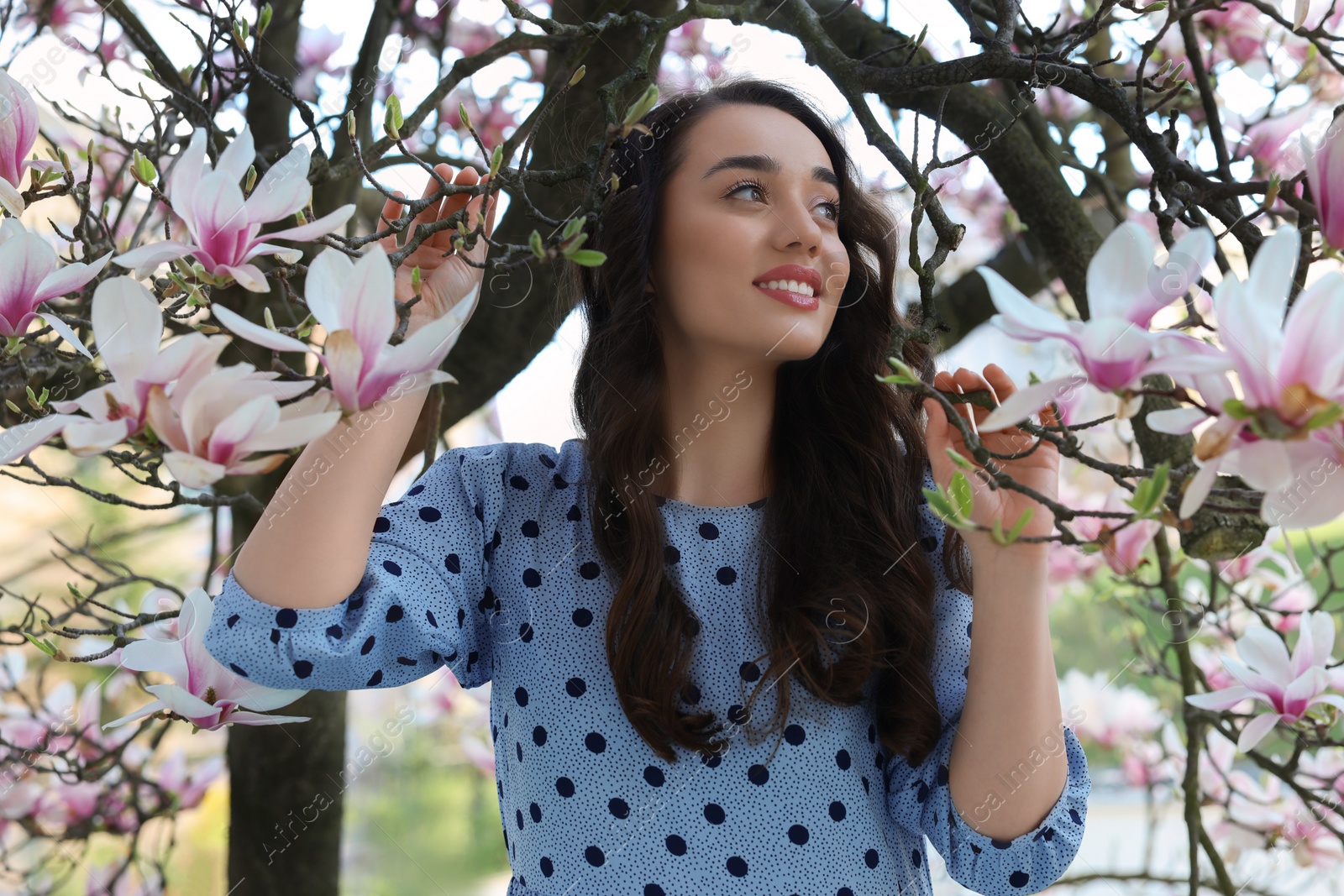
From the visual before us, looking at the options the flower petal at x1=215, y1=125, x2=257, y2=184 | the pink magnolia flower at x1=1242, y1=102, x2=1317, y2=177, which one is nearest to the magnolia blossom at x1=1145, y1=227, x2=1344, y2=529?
the flower petal at x1=215, y1=125, x2=257, y2=184

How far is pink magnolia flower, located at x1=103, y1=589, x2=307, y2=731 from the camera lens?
794 millimetres

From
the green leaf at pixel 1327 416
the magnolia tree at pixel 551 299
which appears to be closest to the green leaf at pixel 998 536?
the magnolia tree at pixel 551 299

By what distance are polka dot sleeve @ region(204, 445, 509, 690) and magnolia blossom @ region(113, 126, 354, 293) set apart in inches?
9.0

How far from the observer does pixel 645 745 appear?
95 cm

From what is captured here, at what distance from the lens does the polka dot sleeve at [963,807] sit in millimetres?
894

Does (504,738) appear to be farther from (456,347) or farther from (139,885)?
(139,885)

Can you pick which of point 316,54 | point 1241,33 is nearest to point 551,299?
point 316,54

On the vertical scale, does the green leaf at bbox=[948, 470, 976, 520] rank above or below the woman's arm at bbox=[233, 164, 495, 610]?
below

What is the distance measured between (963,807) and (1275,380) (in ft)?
1.90

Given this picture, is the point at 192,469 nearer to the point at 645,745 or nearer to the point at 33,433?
the point at 33,433

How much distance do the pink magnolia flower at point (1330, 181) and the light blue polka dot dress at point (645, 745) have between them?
0.55 metres

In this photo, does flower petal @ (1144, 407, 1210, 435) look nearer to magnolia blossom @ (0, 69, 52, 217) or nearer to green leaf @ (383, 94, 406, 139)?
green leaf @ (383, 94, 406, 139)

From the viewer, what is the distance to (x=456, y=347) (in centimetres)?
129

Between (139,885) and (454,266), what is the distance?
1.43 m
